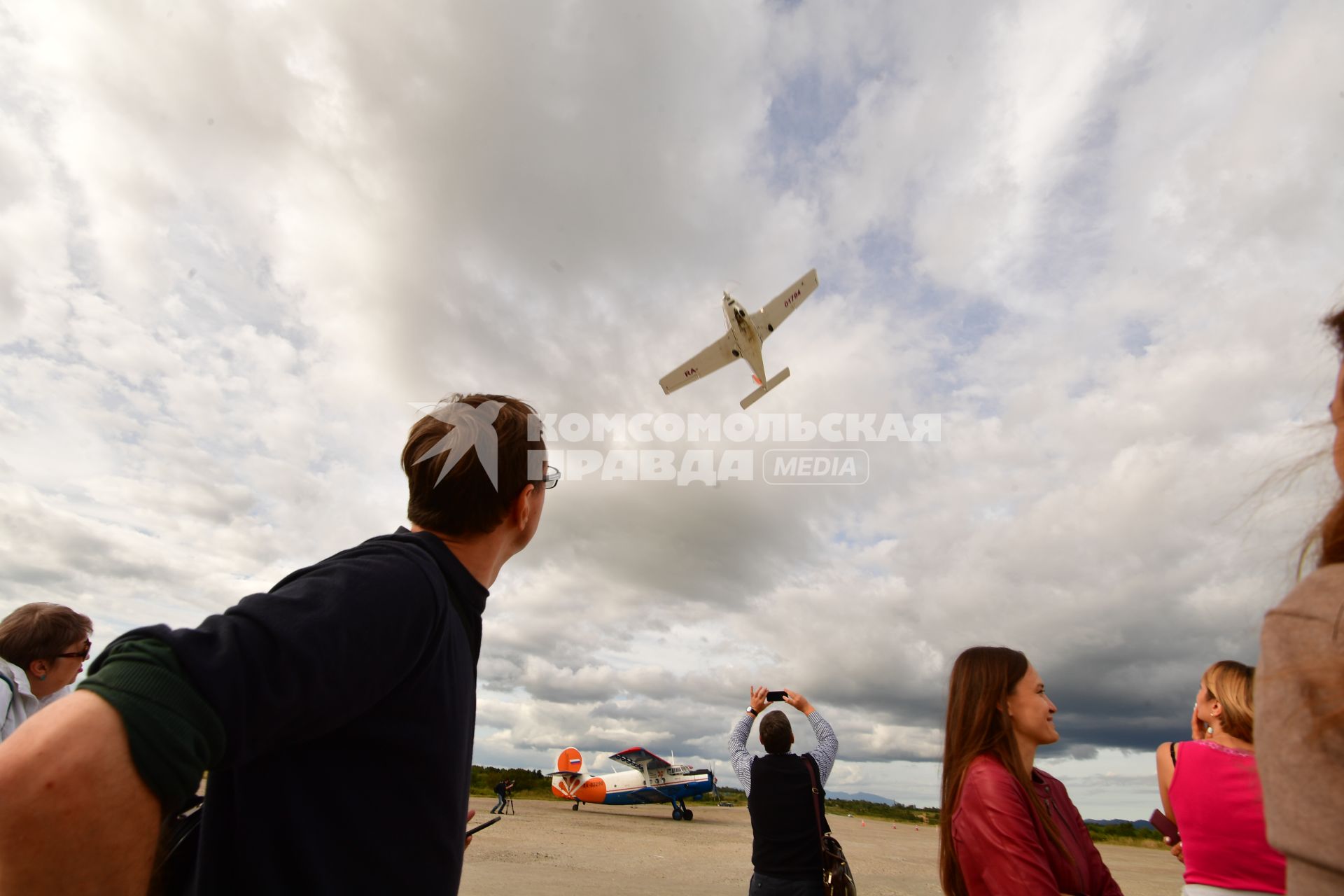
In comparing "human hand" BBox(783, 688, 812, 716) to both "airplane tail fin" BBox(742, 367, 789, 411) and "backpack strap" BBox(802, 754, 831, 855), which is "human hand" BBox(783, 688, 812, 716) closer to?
"backpack strap" BBox(802, 754, 831, 855)

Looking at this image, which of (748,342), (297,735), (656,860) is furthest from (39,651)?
(748,342)

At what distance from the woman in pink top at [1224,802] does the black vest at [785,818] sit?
230 cm

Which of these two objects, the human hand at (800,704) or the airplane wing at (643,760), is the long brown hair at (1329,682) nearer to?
the human hand at (800,704)

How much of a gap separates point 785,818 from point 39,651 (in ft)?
16.3

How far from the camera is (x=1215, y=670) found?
14.5 ft

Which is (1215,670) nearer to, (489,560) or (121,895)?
(489,560)

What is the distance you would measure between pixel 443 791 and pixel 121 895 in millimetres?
558

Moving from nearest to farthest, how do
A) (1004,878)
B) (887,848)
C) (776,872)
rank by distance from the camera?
(1004,878) → (776,872) → (887,848)

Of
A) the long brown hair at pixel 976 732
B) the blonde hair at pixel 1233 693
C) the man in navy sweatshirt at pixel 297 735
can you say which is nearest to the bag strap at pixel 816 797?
the long brown hair at pixel 976 732

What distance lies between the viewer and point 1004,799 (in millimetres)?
3240

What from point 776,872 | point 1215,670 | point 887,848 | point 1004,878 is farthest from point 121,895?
point 887,848

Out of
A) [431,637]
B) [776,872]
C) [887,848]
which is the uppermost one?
[431,637]

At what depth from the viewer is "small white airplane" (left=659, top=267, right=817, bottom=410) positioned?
80.3ft

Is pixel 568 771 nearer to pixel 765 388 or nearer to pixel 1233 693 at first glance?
pixel 765 388
